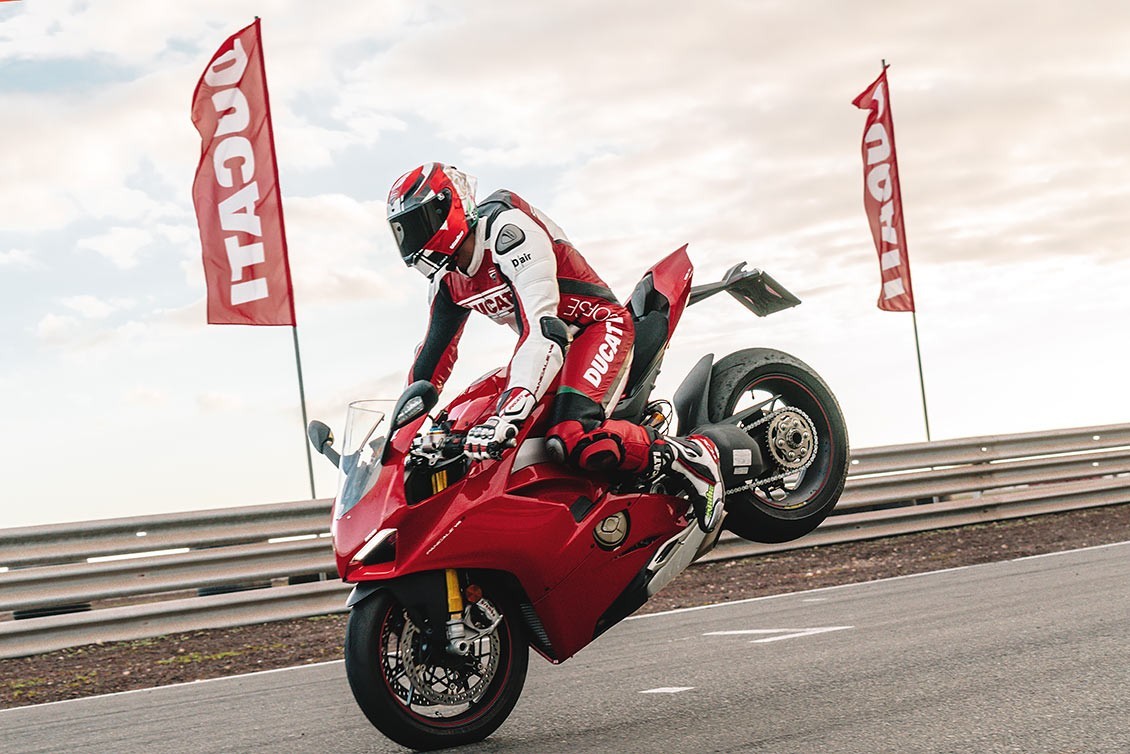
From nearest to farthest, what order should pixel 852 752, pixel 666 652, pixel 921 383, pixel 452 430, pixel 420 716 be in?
pixel 852 752 → pixel 420 716 → pixel 452 430 → pixel 666 652 → pixel 921 383

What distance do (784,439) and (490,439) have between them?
189 cm

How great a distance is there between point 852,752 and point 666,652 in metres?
2.82

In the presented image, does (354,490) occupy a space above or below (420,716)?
above

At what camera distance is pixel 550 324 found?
449 centimetres

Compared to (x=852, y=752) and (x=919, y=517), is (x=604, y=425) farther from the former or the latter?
(x=919, y=517)

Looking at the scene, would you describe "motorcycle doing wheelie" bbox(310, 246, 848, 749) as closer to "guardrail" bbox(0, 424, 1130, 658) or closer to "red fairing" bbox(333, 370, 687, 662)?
"red fairing" bbox(333, 370, 687, 662)

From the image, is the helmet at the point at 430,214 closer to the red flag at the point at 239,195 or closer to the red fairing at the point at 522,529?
the red fairing at the point at 522,529

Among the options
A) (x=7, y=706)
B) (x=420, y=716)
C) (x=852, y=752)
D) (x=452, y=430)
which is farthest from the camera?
(x=7, y=706)

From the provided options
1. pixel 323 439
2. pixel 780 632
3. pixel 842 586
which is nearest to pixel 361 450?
pixel 323 439

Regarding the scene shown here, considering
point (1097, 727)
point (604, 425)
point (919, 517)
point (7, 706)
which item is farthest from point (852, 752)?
point (919, 517)

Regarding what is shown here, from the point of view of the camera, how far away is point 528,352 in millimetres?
4461

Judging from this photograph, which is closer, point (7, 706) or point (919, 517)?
point (7, 706)

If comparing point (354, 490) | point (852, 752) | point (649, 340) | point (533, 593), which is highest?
point (649, 340)

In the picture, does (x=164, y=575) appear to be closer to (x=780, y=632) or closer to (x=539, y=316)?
(x=780, y=632)
